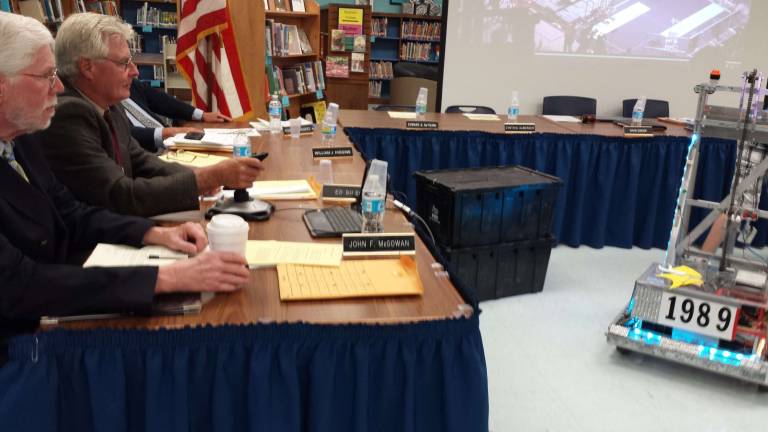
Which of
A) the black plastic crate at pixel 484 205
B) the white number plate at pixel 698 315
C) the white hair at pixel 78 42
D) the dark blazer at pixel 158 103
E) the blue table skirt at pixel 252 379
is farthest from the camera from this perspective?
the dark blazer at pixel 158 103

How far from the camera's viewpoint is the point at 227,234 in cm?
141

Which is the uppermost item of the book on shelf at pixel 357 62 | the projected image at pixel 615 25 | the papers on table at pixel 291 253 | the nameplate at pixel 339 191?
the projected image at pixel 615 25

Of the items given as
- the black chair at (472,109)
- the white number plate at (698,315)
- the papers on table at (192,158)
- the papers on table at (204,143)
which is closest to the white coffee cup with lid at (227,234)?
the papers on table at (192,158)

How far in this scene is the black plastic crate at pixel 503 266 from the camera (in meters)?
3.12

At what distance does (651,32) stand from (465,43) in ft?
5.51

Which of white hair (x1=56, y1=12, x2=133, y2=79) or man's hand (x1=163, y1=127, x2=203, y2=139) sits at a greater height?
white hair (x1=56, y1=12, x2=133, y2=79)

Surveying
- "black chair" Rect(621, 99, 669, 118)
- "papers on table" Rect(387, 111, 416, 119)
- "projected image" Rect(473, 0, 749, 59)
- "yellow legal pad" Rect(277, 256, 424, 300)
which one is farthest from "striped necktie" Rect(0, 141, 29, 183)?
"black chair" Rect(621, 99, 669, 118)

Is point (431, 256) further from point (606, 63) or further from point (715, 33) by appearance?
point (715, 33)

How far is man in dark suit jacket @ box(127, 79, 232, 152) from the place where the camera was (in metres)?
3.27

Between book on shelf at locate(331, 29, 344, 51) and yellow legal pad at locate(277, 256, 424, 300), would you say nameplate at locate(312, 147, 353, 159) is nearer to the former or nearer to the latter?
yellow legal pad at locate(277, 256, 424, 300)

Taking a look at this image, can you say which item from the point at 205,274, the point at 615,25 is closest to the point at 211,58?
the point at 205,274

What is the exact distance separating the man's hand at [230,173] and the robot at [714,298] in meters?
1.61

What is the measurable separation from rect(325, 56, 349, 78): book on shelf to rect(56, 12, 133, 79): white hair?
4802 millimetres

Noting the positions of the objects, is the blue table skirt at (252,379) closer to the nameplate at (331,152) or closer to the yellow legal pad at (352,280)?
the yellow legal pad at (352,280)
